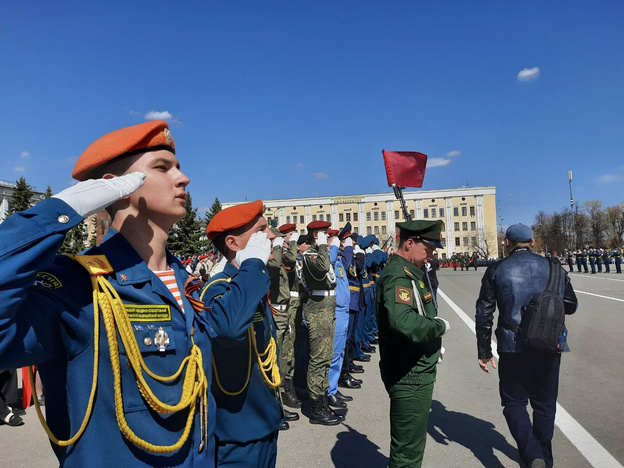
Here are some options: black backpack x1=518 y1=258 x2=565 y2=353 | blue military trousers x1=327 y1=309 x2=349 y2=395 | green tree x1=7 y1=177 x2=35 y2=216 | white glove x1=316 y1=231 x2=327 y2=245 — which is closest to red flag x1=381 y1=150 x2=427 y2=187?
white glove x1=316 y1=231 x2=327 y2=245

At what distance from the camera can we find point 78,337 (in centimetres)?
129

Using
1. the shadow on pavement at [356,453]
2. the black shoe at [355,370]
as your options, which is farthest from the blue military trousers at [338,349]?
the black shoe at [355,370]

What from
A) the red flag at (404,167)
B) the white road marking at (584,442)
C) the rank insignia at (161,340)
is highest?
the red flag at (404,167)

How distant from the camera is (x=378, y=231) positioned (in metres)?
87.4

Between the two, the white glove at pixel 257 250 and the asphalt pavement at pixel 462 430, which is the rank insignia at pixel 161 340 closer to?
the white glove at pixel 257 250

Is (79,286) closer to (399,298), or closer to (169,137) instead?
(169,137)

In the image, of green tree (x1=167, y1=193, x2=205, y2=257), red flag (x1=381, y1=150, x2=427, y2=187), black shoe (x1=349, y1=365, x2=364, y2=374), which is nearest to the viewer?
red flag (x1=381, y1=150, x2=427, y2=187)

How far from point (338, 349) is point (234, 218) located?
12.4ft

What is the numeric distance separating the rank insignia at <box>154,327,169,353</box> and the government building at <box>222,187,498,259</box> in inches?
3194

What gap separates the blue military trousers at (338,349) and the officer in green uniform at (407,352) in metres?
2.44

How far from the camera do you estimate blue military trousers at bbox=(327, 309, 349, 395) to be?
5727 millimetres

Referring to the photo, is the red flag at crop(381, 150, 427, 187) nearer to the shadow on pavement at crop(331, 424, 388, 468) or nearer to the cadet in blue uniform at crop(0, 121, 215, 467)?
the shadow on pavement at crop(331, 424, 388, 468)

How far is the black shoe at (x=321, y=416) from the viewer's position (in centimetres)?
507

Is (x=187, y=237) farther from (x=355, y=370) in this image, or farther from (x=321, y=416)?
(x=321, y=416)
